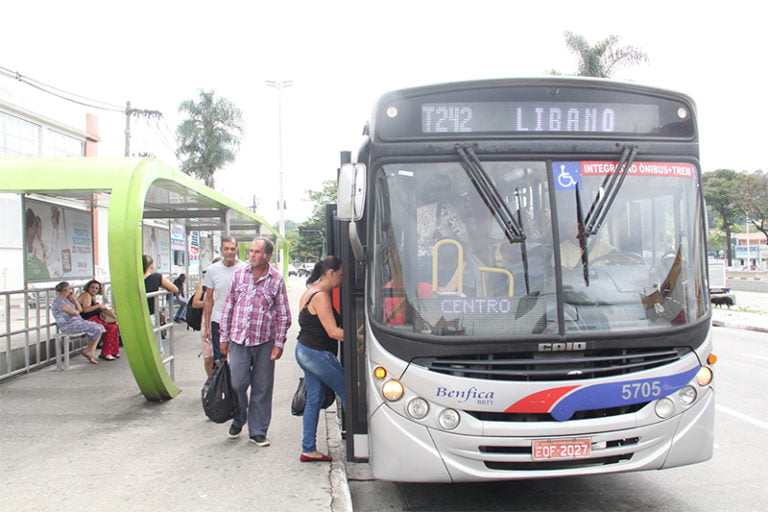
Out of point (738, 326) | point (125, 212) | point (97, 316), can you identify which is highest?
point (125, 212)

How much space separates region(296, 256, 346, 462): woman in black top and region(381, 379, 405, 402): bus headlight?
35.4 inches

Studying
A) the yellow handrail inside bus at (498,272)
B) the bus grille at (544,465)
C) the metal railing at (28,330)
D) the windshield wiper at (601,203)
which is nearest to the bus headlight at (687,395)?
the bus grille at (544,465)

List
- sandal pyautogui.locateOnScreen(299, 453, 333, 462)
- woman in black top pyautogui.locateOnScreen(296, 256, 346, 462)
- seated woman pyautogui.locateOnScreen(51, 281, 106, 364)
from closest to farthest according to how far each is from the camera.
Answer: woman in black top pyautogui.locateOnScreen(296, 256, 346, 462)
sandal pyautogui.locateOnScreen(299, 453, 333, 462)
seated woman pyautogui.locateOnScreen(51, 281, 106, 364)

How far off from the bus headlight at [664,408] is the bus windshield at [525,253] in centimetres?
47

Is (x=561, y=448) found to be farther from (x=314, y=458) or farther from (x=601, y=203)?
(x=314, y=458)

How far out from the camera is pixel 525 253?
4.12m

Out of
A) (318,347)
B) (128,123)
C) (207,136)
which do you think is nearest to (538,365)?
(318,347)

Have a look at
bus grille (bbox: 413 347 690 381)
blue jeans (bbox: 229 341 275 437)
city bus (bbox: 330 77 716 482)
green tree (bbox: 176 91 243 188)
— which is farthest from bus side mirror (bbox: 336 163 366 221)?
green tree (bbox: 176 91 243 188)

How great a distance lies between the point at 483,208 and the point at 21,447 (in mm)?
4302

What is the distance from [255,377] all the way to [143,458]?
41.8 inches

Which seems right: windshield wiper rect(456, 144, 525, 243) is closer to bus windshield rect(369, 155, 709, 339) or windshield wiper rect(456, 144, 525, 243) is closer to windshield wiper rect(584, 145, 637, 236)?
bus windshield rect(369, 155, 709, 339)

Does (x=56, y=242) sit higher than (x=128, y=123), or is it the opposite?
(x=128, y=123)

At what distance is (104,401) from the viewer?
7.20 metres

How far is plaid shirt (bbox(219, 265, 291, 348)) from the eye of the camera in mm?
5418
